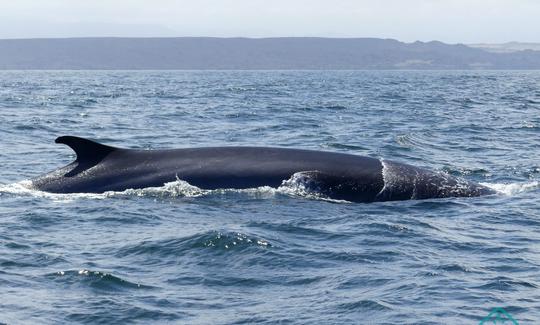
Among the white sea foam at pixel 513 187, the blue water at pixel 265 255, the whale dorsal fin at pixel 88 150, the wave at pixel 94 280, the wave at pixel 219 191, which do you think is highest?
the whale dorsal fin at pixel 88 150

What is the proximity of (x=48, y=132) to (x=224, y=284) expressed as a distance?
65.4 ft

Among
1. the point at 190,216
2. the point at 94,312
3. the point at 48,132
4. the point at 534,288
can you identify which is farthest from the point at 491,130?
the point at 94,312

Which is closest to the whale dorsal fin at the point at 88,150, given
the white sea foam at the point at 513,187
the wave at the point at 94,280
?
the wave at the point at 94,280

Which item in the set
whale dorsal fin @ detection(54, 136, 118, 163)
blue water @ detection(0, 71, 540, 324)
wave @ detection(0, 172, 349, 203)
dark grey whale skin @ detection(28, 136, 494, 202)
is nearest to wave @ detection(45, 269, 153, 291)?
blue water @ detection(0, 71, 540, 324)

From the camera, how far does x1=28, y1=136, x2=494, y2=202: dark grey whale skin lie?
14.3 meters

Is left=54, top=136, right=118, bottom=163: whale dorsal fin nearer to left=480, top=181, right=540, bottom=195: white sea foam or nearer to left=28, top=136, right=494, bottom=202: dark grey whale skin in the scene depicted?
left=28, top=136, right=494, bottom=202: dark grey whale skin

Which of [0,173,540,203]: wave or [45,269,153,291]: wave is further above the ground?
[0,173,540,203]: wave

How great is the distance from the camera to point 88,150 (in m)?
14.5

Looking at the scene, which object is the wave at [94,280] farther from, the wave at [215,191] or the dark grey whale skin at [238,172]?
the dark grey whale skin at [238,172]

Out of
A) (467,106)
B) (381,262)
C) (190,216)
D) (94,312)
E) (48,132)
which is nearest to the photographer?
(94,312)

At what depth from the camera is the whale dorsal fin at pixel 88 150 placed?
14.2m

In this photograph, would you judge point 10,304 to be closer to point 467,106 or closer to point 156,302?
point 156,302

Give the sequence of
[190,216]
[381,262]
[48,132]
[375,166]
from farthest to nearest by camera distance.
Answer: [48,132]
[375,166]
[190,216]
[381,262]

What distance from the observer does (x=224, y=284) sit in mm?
9562
